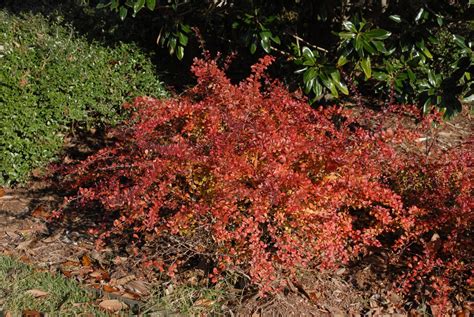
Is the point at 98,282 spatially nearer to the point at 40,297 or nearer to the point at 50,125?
the point at 40,297

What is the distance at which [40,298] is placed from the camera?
3680mm

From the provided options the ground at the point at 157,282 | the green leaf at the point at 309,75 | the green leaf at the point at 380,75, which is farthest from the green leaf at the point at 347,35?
the ground at the point at 157,282

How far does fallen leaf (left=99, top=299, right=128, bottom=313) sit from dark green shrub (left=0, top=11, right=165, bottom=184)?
1.90m

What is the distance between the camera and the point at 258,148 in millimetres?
3738

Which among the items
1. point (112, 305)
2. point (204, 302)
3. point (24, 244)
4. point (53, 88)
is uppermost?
point (53, 88)

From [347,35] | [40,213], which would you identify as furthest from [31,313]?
[347,35]

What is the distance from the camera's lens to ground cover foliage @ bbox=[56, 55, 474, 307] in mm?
3631

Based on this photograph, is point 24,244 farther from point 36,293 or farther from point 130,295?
point 130,295

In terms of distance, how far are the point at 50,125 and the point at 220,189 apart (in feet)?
7.55

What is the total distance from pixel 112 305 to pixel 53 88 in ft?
7.56

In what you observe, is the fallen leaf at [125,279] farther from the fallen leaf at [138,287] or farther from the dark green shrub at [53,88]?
the dark green shrub at [53,88]

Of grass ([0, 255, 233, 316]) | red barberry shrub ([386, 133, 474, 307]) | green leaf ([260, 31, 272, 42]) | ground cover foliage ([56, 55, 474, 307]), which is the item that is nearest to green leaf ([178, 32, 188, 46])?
green leaf ([260, 31, 272, 42])

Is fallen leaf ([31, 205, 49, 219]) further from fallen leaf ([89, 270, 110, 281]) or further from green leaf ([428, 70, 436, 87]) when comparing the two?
green leaf ([428, 70, 436, 87])

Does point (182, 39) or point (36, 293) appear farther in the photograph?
point (182, 39)
